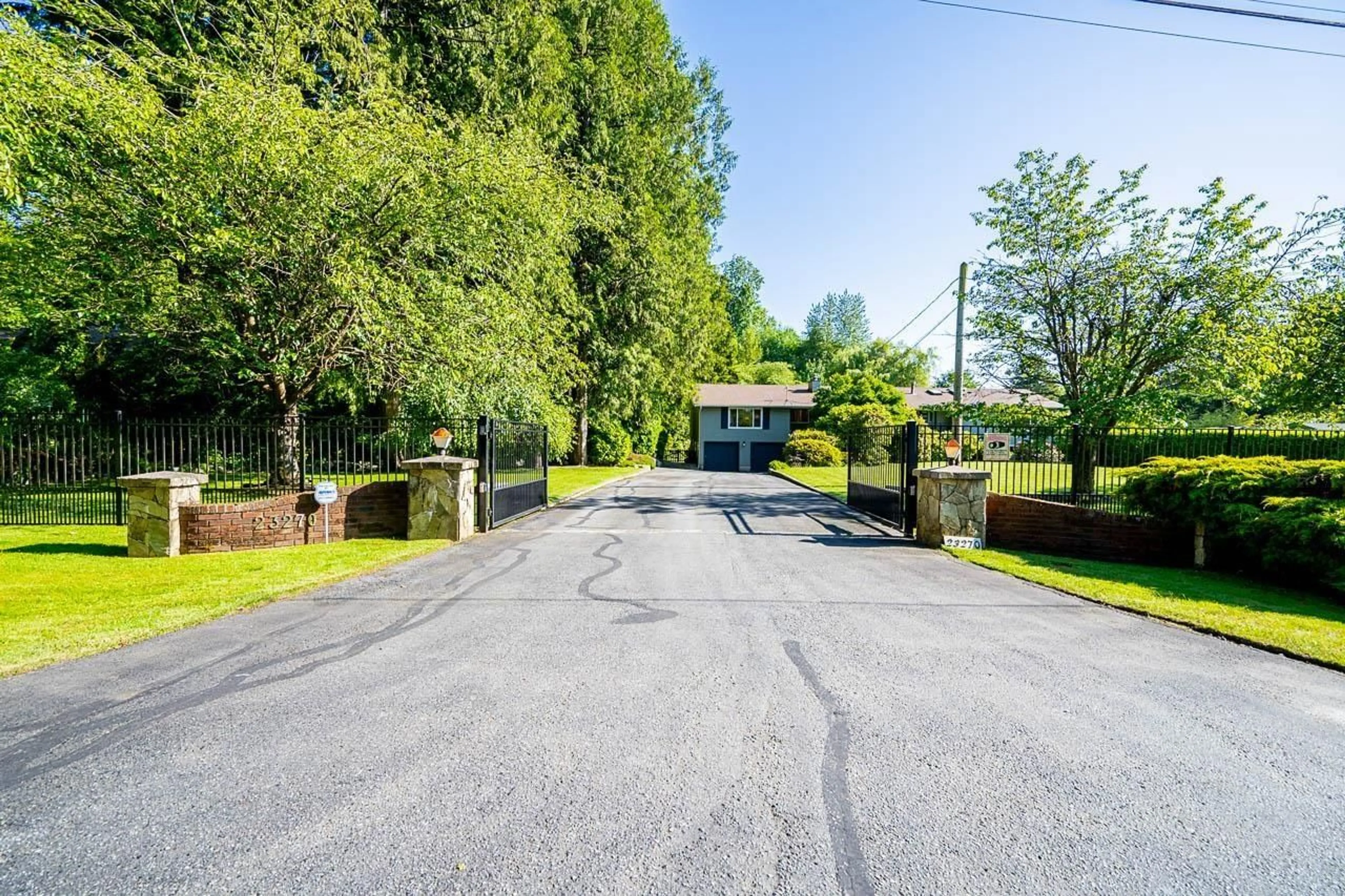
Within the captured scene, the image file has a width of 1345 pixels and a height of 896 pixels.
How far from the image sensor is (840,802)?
109 inches

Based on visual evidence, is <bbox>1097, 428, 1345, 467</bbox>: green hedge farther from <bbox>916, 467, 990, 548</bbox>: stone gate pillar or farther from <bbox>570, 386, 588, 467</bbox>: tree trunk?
<bbox>570, 386, 588, 467</bbox>: tree trunk

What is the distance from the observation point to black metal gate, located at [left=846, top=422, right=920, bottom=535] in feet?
36.2

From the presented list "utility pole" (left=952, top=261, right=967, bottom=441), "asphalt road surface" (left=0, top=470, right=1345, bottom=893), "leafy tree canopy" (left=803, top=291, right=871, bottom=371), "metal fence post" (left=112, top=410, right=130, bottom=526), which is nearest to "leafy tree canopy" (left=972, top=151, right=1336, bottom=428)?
"utility pole" (left=952, top=261, right=967, bottom=441)

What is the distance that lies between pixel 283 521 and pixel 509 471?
12.4 ft

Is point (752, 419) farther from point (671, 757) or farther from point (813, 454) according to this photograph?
point (671, 757)

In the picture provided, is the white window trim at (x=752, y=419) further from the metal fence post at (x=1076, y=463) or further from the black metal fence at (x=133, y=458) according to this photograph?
the black metal fence at (x=133, y=458)

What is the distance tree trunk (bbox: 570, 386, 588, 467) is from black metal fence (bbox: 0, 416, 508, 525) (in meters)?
15.7

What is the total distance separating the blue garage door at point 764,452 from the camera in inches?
1730

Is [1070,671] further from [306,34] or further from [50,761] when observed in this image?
[306,34]

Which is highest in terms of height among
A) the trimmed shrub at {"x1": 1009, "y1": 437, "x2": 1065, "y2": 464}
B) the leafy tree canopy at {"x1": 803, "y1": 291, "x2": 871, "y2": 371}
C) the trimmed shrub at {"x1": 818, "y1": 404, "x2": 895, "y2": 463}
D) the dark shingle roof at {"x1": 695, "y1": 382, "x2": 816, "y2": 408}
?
the leafy tree canopy at {"x1": 803, "y1": 291, "x2": 871, "y2": 371}

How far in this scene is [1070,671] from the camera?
4.44 metres

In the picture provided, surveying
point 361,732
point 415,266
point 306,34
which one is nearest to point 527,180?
point 415,266

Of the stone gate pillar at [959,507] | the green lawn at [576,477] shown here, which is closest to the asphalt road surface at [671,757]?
the stone gate pillar at [959,507]

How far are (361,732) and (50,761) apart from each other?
4.57 ft
